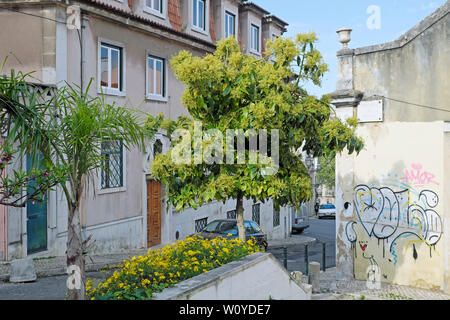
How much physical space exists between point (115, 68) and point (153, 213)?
564cm

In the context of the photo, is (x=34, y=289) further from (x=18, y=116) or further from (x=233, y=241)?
(x=18, y=116)

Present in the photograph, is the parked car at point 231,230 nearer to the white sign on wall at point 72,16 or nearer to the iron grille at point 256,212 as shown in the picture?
the white sign on wall at point 72,16

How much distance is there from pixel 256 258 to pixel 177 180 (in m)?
2.31

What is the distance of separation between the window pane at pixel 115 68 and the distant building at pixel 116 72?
0.03 m

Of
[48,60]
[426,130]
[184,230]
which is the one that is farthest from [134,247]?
[426,130]

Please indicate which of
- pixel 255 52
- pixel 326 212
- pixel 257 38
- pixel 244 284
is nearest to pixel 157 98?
pixel 255 52

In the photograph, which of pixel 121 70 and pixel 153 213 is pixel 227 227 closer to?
pixel 153 213

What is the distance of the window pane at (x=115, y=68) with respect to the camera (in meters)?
15.0

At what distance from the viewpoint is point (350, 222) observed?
12.9 m

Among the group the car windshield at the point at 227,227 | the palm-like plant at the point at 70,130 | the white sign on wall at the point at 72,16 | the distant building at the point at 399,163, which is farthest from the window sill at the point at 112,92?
the palm-like plant at the point at 70,130

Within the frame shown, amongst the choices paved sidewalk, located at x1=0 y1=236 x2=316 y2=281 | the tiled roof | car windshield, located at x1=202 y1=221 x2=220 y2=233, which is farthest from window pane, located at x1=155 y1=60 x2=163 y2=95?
paved sidewalk, located at x1=0 y1=236 x2=316 y2=281

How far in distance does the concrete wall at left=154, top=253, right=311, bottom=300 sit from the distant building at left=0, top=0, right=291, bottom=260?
352 cm
